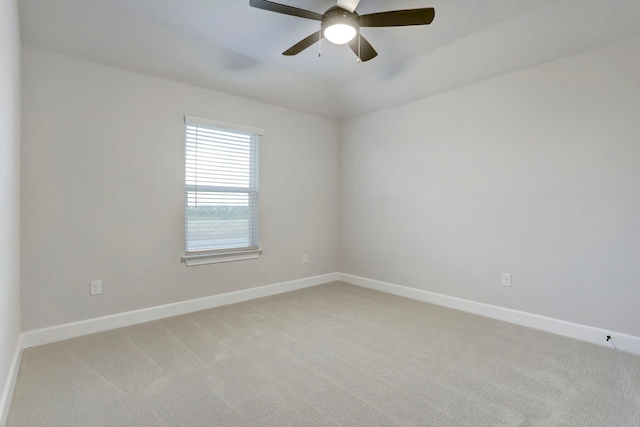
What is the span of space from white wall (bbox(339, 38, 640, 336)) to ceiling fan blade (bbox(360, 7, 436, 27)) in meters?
1.55

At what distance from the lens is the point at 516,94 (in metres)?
3.08

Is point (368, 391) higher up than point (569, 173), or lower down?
lower down

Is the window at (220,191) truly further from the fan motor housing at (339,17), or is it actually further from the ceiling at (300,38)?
the fan motor housing at (339,17)

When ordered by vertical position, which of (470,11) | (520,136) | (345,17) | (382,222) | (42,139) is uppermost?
(470,11)

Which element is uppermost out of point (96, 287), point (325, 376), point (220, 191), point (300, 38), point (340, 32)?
point (300, 38)

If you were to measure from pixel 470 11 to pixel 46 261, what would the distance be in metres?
3.97

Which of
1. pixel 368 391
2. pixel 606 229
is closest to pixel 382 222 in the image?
pixel 606 229

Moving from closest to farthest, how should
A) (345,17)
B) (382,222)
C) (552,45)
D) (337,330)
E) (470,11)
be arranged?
(345,17) < (470,11) < (552,45) < (337,330) < (382,222)

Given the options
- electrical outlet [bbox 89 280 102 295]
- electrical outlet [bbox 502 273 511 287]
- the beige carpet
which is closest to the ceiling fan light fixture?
the beige carpet

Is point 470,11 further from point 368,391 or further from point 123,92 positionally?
point 123,92

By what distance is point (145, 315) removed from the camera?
312 cm

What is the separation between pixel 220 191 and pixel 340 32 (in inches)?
84.6

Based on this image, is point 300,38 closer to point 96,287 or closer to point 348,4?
point 348,4

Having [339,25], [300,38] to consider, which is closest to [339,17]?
[339,25]
